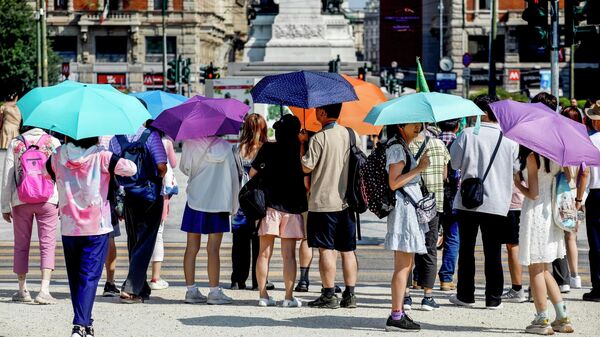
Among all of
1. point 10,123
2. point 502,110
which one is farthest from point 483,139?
point 10,123

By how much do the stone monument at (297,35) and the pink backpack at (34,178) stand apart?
3306cm

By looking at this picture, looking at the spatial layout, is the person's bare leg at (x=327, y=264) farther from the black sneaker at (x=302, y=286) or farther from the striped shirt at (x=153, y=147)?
the striped shirt at (x=153, y=147)

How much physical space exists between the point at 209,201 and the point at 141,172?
0.71 meters

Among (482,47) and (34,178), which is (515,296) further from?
(482,47)

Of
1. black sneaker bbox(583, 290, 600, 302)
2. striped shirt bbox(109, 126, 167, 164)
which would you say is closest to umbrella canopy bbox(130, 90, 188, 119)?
striped shirt bbox(109, 126, 167, 164)

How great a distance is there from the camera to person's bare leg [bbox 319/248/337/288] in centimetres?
1146

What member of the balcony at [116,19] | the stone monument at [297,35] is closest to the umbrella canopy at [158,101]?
the stone monument at [297,35]

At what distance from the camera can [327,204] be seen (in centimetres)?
1136

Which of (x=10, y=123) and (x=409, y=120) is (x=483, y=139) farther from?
(x=10, y=123)

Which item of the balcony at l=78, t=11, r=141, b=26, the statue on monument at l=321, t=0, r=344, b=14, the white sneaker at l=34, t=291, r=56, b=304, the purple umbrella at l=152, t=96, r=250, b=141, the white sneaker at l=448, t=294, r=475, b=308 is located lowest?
the white sneaker at l=448, t=294, r=475, b=308

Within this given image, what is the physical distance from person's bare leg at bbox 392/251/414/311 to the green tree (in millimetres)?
Result: 62474

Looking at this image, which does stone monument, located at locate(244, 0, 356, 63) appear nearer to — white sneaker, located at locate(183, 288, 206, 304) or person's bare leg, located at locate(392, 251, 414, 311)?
white sneaker, located at locate(183, 288, 206, 304)

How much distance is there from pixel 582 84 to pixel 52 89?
78525 millimetres

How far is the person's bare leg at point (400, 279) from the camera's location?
33.6ft
